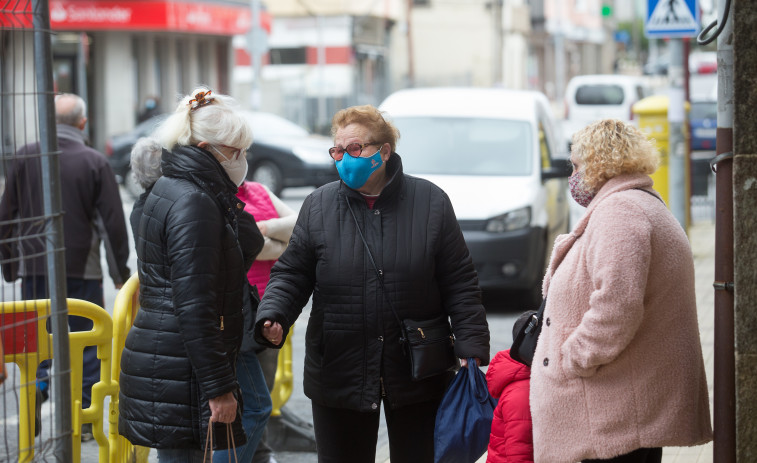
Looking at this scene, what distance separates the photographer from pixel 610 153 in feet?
11.9

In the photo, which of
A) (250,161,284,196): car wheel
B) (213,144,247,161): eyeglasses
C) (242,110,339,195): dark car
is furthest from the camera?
(250,161,284,196): car wheel

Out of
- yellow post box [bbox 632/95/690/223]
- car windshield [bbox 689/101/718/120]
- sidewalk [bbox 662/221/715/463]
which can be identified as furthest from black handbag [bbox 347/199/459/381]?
car windshield [bbox 689/101/718/120]

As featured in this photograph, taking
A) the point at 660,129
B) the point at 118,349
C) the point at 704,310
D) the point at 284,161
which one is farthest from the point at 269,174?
the point at 118,349

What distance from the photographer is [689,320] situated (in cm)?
355

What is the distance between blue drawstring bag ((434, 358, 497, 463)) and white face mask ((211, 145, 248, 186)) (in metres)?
1.07

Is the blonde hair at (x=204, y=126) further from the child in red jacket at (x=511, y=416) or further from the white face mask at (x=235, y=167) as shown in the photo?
the child in red jacket at (x=511, y=416)

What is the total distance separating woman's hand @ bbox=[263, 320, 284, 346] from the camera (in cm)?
403

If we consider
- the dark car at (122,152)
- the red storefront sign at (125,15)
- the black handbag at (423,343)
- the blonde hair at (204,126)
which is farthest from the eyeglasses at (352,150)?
the red storefront sign at (125,15)

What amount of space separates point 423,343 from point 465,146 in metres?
6.71

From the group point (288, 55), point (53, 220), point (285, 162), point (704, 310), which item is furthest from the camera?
point (288, 55)

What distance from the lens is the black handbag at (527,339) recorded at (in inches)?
151

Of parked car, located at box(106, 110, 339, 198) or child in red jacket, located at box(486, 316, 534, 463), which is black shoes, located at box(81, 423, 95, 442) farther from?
parked car, located at box(106, 110, 339, 198)

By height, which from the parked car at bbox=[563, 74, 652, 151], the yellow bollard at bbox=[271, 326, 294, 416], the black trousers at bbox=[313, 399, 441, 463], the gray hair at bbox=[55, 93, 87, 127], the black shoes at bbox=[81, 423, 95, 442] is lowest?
the black shoes at bbox=[81, 423, 95, 442]

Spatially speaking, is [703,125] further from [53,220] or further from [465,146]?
[53,220]
